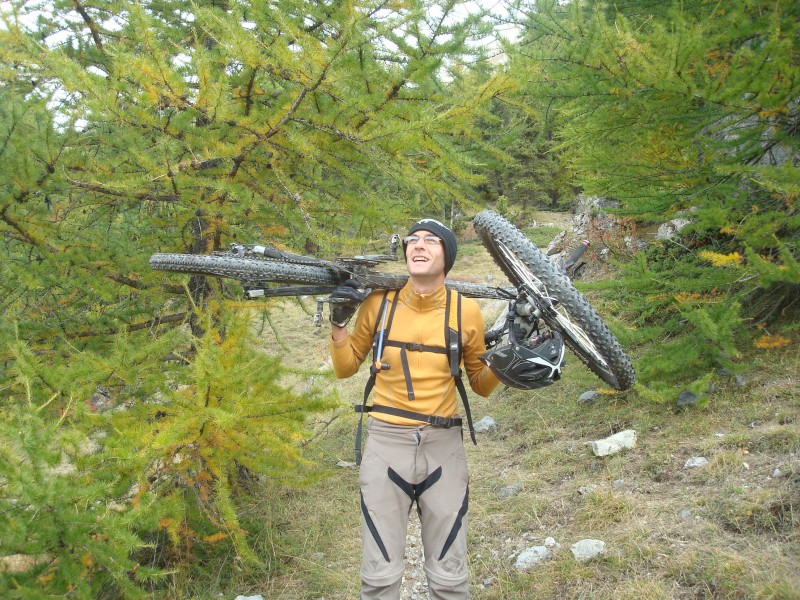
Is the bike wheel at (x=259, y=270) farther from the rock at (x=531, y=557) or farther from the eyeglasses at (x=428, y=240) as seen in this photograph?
the rock at (x=531, y=557)

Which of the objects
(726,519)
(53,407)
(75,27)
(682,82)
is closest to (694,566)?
(726,519)

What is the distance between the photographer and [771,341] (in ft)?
19.3

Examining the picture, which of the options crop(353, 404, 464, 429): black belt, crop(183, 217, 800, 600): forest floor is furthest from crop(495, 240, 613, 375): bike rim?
crop(183, 217, 800, 600): forest floor

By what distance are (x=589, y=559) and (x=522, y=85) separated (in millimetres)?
3982

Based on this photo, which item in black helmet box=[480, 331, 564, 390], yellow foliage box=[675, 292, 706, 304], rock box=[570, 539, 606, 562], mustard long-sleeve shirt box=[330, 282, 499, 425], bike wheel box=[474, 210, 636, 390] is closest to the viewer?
black helmet box=[480, 331, 564, 390]

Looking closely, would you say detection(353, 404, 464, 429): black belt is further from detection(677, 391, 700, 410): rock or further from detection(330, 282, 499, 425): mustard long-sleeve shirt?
detection(677, 391, 700, 410): rock

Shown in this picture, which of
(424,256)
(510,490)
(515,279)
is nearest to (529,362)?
(515,279)

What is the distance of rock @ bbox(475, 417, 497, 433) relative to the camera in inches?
310

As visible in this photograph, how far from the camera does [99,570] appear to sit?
136 inches

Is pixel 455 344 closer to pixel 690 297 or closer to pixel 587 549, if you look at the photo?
pixel 587 549

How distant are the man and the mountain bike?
164mm

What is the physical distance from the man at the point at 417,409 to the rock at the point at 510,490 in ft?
8.64

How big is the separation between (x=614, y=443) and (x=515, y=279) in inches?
128

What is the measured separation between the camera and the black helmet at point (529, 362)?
3002mm
